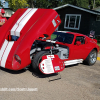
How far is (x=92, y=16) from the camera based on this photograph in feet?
52.8

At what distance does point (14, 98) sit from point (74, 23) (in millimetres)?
15588

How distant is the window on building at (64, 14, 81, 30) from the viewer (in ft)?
55.5

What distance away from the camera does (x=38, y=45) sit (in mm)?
4820

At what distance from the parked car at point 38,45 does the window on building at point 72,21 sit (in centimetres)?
1184

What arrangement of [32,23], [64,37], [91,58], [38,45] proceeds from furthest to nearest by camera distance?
[91,58]
[64,37]
[38,45]
[32,23]

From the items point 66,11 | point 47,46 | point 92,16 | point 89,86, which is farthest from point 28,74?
point 66,11

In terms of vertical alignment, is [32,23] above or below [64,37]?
above

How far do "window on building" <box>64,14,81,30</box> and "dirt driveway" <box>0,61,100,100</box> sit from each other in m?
13.2

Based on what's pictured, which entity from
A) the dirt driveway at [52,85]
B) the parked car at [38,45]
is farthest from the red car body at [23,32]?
the dirt driveway at [52,85]

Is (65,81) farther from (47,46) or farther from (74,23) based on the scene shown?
(74,23)

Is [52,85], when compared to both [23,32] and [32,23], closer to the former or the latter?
[23,32]

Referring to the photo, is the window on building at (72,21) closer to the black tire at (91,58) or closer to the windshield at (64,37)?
the black tire at (91,58)

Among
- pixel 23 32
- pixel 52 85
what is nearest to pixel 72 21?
pixel 23 32

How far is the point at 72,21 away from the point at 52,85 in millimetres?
14843
